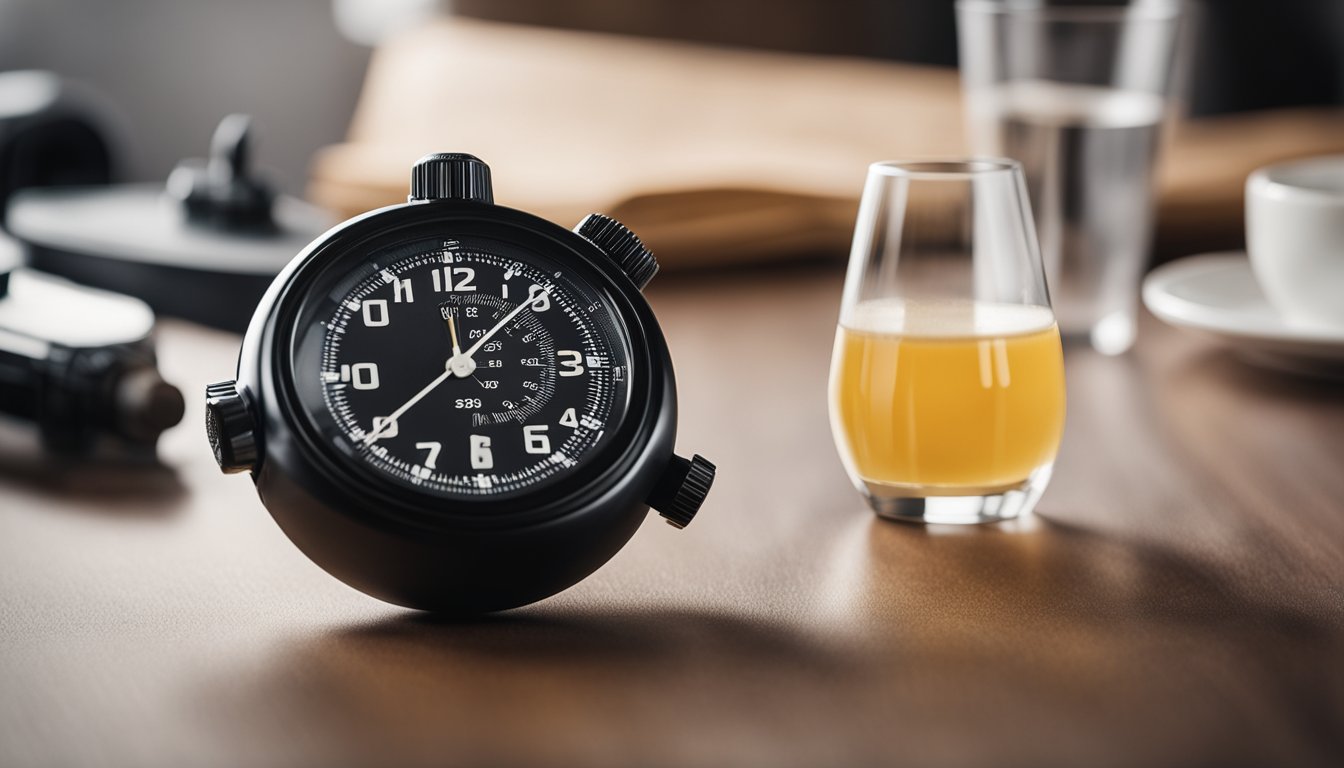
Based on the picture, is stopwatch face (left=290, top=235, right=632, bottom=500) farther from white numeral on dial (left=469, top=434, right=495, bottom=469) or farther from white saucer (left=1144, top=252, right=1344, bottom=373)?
white saucer (left=1144, top=252, right=1344, bottom=373)

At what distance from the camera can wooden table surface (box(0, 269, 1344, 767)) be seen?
600mm

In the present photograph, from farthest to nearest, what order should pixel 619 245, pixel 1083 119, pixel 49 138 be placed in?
pixel 49 138, pixel 1083 119, pixel 619 245

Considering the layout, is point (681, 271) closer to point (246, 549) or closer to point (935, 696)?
point (246, 549)

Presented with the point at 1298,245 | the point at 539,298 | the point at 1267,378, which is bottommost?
the point at 1267,378

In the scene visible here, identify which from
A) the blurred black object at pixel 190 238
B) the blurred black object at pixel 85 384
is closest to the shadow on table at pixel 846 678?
the blurred black object at pixel 85 384

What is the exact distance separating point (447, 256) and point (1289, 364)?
0.81m

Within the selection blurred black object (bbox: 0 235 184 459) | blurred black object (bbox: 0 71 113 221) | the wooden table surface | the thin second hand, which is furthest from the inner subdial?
blurred black object (bbox: 0 71 113 221)

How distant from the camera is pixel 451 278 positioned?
0.75m

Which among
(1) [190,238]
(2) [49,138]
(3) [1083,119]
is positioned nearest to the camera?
(3) [1083,119]

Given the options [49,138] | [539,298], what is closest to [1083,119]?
[539,298]

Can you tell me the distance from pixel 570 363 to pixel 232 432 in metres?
0.17

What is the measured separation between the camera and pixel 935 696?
639 millimetres

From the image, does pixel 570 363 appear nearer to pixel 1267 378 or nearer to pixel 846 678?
pixel 846 678

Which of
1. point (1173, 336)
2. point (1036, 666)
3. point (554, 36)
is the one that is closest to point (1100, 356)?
point (1173, 336)
